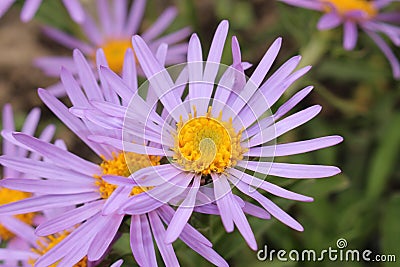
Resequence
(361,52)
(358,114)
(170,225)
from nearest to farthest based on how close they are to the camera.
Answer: (170,225) < (361,52) < (358,114)

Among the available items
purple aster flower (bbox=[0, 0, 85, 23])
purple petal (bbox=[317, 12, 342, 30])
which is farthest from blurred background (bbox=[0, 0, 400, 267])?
purple aster flower (bbox=[0, 0, 85, 23])

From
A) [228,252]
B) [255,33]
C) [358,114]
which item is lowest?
[228,252]

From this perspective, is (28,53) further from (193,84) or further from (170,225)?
(170,225)

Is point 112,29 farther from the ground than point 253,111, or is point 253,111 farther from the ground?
point 112,29

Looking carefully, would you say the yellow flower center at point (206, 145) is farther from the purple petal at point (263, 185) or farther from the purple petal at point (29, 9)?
the purple petal at point (29, 9)

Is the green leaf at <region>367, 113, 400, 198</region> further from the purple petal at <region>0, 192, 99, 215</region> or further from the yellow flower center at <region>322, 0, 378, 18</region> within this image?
the purple petal at <region>0, 192, 99, 215</region>

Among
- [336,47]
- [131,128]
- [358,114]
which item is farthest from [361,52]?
[131,128]

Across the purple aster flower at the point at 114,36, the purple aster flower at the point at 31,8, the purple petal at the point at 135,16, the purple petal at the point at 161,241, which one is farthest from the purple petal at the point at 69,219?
the purple petal at the point at 135,16

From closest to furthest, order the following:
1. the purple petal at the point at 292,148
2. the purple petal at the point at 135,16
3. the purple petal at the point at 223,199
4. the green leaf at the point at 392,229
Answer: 1. the purple petal at the point at 223,199
2. the purple petal at the point at 292,148
3. the green leaf at the point at 392,229
4. the purple petal at the point at 135,16
